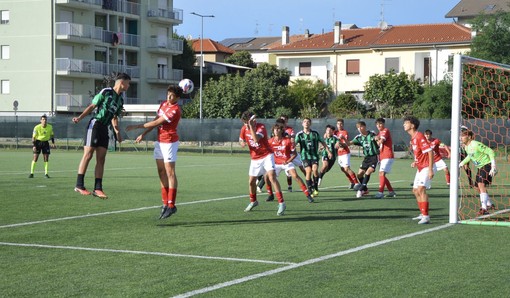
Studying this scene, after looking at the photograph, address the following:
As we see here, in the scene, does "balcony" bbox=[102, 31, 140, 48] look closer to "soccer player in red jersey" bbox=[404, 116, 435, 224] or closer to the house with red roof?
the house with red roof

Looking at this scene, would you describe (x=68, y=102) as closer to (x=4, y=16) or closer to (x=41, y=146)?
(x=4, y=16)

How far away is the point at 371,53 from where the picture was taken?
72312 millimetres

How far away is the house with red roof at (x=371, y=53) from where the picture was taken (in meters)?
68.8

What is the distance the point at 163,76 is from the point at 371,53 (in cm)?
1961

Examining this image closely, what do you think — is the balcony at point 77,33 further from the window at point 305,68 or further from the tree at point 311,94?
the window at point 305,68

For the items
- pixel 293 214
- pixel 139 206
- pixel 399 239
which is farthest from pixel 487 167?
pixel 139 206

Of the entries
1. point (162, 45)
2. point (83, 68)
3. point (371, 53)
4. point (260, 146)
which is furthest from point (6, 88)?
point (260, 146)

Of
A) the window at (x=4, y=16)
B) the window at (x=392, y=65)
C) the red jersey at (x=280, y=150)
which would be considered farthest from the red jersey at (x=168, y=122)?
the window at (x=392, y=65)

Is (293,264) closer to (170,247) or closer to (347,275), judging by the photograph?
(347,275)

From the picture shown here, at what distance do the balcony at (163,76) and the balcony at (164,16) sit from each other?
453cm

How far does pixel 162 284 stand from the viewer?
749 centimetres

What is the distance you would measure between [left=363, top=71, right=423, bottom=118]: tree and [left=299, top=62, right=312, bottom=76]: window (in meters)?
10.6

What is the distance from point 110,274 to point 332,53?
223 ft

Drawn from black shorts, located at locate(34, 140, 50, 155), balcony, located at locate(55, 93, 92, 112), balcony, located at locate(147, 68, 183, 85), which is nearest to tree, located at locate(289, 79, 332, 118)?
balcony, located at locate(147, 68, 183, 85)
